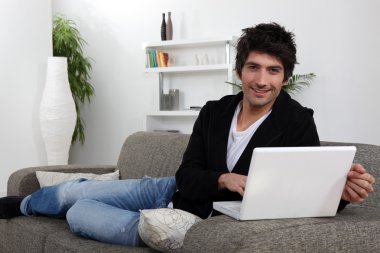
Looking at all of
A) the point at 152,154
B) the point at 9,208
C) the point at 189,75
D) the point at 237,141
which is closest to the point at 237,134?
the point at 237,141

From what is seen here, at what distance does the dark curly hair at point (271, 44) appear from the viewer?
183cm

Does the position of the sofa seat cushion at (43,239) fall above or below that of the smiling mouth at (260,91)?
below

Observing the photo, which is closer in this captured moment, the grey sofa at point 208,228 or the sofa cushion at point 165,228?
the grey sofa at point 208,228

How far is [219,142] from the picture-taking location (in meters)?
1.93

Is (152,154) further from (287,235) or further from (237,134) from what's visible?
(287,235)

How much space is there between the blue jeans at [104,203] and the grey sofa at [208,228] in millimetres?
41

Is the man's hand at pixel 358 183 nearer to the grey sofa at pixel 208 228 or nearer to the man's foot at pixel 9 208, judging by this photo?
the grey sofa at pixel 208 228

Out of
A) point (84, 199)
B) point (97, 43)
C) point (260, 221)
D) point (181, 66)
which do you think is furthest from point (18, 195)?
point (97, 43)

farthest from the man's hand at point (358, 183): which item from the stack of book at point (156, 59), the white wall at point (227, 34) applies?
the stack of book at point (156, 59)

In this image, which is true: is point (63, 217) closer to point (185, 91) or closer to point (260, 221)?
point (260, 221)

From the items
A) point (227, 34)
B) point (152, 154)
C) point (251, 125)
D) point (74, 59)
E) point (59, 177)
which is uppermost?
point (227, 34)

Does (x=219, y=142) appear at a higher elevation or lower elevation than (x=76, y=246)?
higher

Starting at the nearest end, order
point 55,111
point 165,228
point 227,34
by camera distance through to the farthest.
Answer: point 165,228 → point 55,111 → point 227,34

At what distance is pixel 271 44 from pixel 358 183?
0.55 metres
